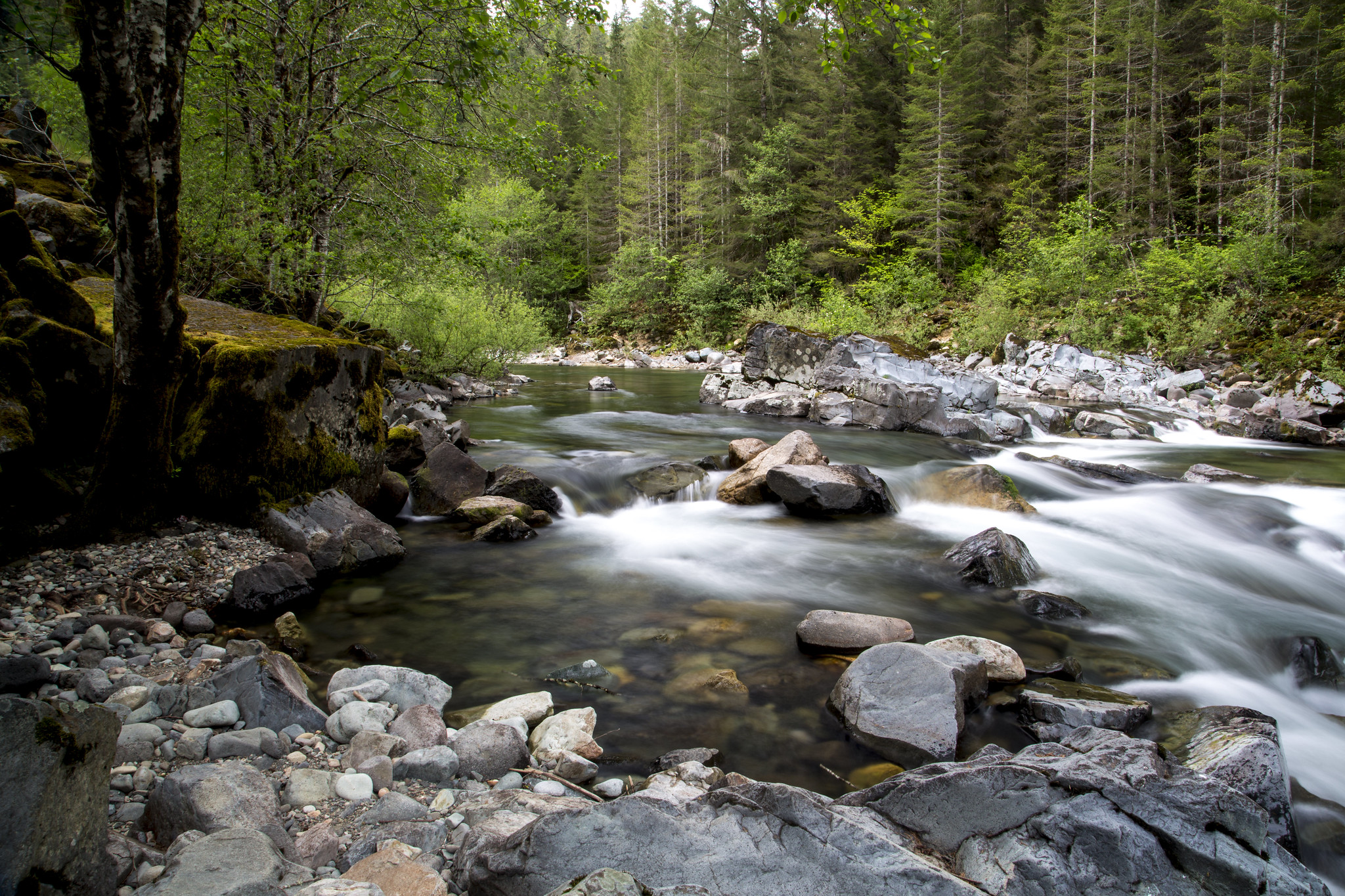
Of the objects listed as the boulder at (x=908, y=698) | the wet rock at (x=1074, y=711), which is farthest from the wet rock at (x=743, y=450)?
the wet rock at (x=1074, y=711)

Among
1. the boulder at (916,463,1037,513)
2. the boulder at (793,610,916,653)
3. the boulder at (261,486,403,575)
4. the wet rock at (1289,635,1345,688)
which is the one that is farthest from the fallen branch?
the boulder at (916,463,1037,513)

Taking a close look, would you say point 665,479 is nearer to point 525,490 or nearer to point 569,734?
point 525,490

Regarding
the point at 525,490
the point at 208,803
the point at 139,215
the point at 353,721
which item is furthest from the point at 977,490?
the point at 139,215

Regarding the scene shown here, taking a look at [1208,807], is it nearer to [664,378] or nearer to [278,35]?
[278,35]

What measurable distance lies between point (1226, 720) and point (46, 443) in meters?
7.69

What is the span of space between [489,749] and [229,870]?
1.28m

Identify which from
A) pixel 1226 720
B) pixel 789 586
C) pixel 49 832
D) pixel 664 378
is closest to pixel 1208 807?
pixel 1226 720

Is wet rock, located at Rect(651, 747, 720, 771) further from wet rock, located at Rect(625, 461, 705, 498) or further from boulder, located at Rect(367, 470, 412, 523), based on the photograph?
wet rock, located at Rect(625, 461, 705, 498)

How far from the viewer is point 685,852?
2094mm

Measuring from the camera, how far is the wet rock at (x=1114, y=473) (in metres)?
9.89

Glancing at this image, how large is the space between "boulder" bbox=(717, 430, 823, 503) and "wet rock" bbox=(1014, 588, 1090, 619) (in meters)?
3.70

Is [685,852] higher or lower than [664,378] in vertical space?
lower

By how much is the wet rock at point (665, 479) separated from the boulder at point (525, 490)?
1360mm

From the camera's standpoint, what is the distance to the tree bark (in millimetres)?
3469
